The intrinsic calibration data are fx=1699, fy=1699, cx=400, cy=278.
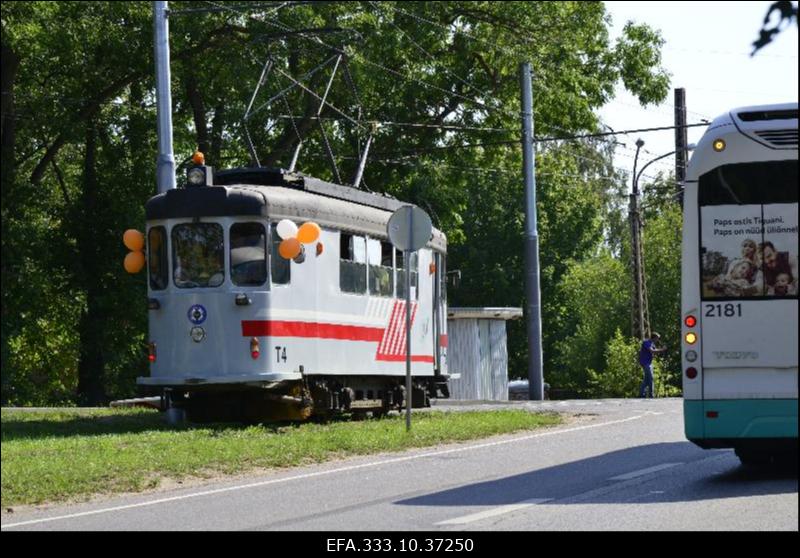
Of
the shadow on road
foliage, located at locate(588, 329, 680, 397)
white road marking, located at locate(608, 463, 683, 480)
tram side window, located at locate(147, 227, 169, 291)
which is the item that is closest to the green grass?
tram side window, located at locate(147, 227, 169, 291)

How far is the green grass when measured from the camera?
50.5 ft

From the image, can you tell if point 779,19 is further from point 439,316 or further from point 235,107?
Answer: point 235,107

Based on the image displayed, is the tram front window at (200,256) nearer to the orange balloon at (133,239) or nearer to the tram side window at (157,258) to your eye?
the tram side window at (157,258)

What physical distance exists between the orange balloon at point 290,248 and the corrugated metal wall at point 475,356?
16.0 meters

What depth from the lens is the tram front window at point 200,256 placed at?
75.0ft

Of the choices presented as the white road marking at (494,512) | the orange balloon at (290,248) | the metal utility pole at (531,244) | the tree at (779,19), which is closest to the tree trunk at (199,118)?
the metal utility pole at (531,244)

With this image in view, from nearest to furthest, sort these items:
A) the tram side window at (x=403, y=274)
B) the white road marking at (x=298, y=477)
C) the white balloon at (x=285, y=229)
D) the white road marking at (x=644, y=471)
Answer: the white road marking at (x=298, y=477) < the white road marking at (x=644, y=471) < the white balloon at (x=285, y=229) < the tram side window at (x=403, y=274)

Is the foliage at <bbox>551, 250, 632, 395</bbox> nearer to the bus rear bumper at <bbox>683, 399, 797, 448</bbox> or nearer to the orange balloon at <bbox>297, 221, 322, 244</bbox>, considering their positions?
the orange balloon at <bbox>297, 221, 322, 244</bbox>

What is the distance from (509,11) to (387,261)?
13.3 m

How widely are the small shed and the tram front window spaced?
1566 cm

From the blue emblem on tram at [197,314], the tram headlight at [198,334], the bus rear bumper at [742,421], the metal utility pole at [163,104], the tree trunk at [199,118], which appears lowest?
the bus rear bumper at [742,421]

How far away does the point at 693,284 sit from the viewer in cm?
1494

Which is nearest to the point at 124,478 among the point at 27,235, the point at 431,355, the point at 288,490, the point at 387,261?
the point at 288,490

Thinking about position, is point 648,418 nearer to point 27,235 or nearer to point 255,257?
point 255,257
